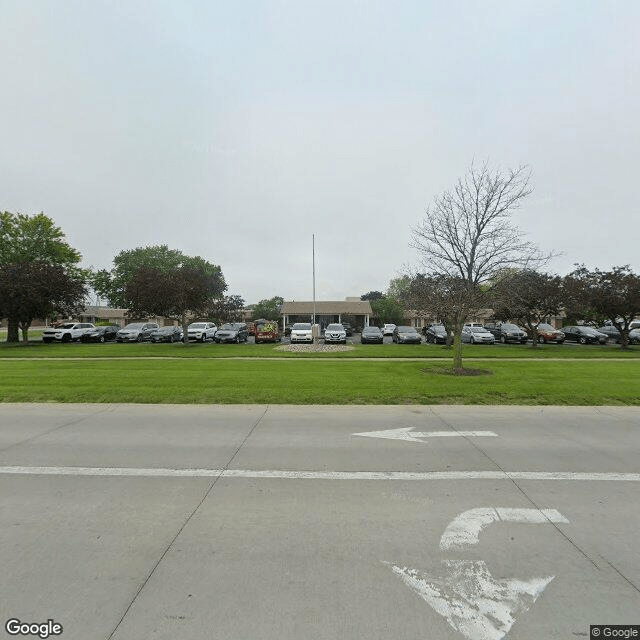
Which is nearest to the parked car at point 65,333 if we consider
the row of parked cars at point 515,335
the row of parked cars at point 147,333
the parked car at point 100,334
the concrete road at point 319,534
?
the row of parked cars at point 147,333

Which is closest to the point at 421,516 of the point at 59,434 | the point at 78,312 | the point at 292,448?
the point at 292,448

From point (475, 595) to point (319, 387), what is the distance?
26.0 ft

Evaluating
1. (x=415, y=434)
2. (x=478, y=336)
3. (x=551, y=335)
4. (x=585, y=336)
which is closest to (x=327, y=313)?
(x=478, y=336)

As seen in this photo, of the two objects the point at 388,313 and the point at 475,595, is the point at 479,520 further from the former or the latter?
the point at 388,313

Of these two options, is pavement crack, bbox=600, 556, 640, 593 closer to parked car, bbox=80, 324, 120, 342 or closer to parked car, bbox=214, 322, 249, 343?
parked car, bbox=214, 322, 249, 343

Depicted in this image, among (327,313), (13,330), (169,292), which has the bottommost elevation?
(13,330)

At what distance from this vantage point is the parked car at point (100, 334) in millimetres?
35094

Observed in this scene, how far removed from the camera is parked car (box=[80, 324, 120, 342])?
35.1m

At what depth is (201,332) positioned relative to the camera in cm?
3272

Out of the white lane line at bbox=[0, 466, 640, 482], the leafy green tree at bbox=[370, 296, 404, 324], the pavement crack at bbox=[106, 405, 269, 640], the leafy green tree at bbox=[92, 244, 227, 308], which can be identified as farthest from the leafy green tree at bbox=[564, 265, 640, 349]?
the leafy green tree at bbox=[92, 244, 227, 308]

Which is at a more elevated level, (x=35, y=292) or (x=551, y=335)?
(x=35, y=292)

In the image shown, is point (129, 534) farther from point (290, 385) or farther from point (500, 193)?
point (500, 193)

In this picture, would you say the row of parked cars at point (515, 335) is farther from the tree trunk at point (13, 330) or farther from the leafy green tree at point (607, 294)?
the tree trunk at point (13, 330)

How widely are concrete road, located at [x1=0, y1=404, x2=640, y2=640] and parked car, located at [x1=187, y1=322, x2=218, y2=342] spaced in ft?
86.3
